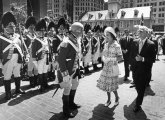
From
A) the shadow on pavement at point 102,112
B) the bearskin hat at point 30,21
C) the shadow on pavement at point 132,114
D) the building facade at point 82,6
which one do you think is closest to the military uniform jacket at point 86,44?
the bearskin hat at point 30,21

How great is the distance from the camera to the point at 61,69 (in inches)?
162

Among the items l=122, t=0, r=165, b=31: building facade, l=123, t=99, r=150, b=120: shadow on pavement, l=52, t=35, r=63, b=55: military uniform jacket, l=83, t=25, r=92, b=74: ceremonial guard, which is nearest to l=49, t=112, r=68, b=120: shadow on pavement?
l=123, t=99, r=150, b=120: shadow on pavement

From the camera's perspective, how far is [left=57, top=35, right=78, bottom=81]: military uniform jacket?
4124 mm

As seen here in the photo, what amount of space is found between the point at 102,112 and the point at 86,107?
49 centimetres

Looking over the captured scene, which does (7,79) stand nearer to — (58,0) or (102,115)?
(102,115)

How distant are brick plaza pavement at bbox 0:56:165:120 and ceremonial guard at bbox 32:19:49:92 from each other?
69cm

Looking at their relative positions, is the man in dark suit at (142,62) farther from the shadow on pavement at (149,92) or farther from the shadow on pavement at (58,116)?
the shadow on pavement at (58,116)

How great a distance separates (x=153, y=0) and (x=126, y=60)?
9185 centimetres

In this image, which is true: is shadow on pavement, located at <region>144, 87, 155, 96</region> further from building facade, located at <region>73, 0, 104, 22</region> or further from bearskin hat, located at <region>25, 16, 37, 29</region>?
building facade, located at <region>73, 0, 104, 22</region>

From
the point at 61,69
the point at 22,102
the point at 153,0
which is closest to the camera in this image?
the point at 61,69

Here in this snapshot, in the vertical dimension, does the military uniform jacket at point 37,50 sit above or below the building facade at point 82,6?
below

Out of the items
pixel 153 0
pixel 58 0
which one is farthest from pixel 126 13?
pixel 58 0

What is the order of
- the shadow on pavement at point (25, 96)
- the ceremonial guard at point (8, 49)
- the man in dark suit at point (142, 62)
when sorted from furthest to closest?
the ceremonial guard at point (8, 49) < the shadow on pavement at point (25, 96) < the man in dark suit at point (142, 62)

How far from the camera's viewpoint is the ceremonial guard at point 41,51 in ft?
20.3
